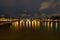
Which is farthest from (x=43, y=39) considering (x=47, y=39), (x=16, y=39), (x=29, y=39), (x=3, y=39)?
(x=3, y=39)

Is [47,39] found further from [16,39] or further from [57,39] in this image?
[16,39]

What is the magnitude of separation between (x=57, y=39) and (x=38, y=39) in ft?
18.6

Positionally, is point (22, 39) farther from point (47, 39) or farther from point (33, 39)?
point (47, 39)

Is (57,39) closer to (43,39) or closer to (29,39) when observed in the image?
(43,39)

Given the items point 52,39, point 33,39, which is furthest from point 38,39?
point 52,39

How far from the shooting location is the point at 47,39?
41.8 meters

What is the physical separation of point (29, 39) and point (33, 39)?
1243 mm

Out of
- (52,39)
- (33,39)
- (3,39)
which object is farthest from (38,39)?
(3,39)

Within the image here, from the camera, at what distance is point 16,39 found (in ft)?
138

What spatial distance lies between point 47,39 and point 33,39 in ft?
13.1

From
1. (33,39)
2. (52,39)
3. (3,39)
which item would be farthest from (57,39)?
(3,39)

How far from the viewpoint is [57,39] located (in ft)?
139

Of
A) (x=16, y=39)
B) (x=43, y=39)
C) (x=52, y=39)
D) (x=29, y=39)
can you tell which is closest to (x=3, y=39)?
(x=16, y=39)

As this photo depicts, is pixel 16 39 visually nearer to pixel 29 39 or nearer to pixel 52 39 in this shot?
pixel 29 39
